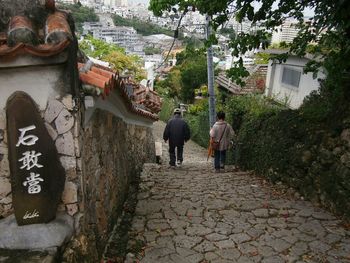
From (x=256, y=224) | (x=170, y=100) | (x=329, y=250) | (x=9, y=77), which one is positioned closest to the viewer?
(x=9, y=77)

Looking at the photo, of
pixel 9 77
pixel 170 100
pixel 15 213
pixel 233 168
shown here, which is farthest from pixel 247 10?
pixel 170 100

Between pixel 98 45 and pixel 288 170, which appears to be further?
pixel 98 45

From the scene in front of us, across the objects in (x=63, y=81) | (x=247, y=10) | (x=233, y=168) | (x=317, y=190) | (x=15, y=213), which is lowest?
(x=233, y=168)

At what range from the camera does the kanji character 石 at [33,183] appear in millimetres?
2992

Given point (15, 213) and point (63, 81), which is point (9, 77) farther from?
point (15, 213)

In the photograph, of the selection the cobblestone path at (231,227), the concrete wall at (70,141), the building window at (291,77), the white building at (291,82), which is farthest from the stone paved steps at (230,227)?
the building window at (291,77)

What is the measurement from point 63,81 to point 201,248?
299 centimetres

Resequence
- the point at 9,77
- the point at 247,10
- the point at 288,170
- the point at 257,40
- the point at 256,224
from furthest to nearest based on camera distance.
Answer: the point at 288,170 → the point at 257,40 → the point at 247,10 → the point at 256,224 → the point at 9,77

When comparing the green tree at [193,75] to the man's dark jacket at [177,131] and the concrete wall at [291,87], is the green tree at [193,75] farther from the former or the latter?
the man's dark jacket at [177,131]

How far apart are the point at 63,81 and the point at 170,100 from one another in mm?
32792

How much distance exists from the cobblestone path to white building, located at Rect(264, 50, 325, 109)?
6408 mm

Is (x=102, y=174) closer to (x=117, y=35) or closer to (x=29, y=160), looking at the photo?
(x=29, y=160)

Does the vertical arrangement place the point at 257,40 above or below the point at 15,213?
above

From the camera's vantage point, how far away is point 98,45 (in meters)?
35.8
